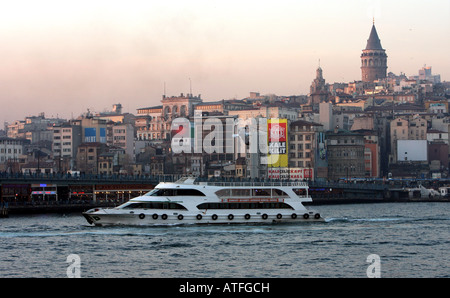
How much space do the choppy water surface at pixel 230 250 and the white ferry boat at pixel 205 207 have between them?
2.60 ft

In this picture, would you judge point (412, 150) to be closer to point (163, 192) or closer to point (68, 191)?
point (68, 191)

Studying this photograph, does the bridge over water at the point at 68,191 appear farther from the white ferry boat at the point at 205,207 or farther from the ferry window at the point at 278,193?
the ferry window at the point at 278,193

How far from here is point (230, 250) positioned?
36625 mm

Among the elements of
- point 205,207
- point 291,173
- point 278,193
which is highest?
point 291,173

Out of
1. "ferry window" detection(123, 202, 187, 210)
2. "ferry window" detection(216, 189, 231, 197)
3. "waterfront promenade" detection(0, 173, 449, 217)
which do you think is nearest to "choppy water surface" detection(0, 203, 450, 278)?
"ferry window" detection(123, 202, 187, 210)

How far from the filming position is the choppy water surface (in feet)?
99.6

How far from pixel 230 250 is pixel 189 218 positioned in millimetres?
10938

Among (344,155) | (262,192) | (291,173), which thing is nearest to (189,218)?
(262,192)

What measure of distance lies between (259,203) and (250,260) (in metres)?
15.8

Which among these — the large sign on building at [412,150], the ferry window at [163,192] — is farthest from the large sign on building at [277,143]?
the ferry window at [163,192]

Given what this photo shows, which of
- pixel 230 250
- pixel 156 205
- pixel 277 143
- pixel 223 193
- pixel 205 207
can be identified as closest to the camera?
pixel 230 250

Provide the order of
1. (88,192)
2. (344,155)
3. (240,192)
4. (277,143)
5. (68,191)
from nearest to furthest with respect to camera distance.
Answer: (240,192), (68,191), (88,192), (277,143), (344,155)

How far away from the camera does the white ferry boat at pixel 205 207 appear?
1841 inches
